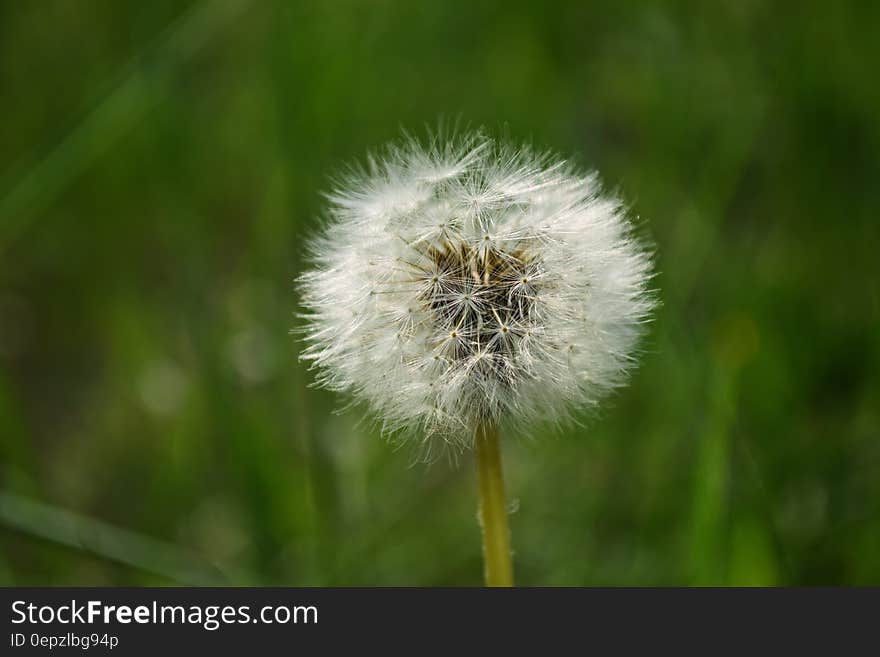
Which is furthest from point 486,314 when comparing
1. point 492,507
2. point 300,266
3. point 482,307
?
point 300,266

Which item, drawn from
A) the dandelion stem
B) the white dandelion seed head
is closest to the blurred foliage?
the white dandelion seed head

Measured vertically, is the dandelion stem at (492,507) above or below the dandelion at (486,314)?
below

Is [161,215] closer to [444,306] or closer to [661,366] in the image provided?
[661,366]

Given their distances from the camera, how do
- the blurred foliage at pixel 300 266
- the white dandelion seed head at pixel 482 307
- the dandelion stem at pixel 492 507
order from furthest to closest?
1. the blurred foliage at pixel 300 266
2. the white dandelion seed head at pixel 482 307
3. the dandelion stem at pixel 492 507

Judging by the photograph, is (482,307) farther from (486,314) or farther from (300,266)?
(300,266)

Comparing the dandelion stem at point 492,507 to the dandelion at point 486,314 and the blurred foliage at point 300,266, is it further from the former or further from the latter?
the blurred foliage at point 300,266

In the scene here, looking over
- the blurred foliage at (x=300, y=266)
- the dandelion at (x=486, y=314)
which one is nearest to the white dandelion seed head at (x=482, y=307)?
the dandelion at (x=486, y=314)

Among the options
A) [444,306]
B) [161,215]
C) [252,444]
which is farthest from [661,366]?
[161,215]
